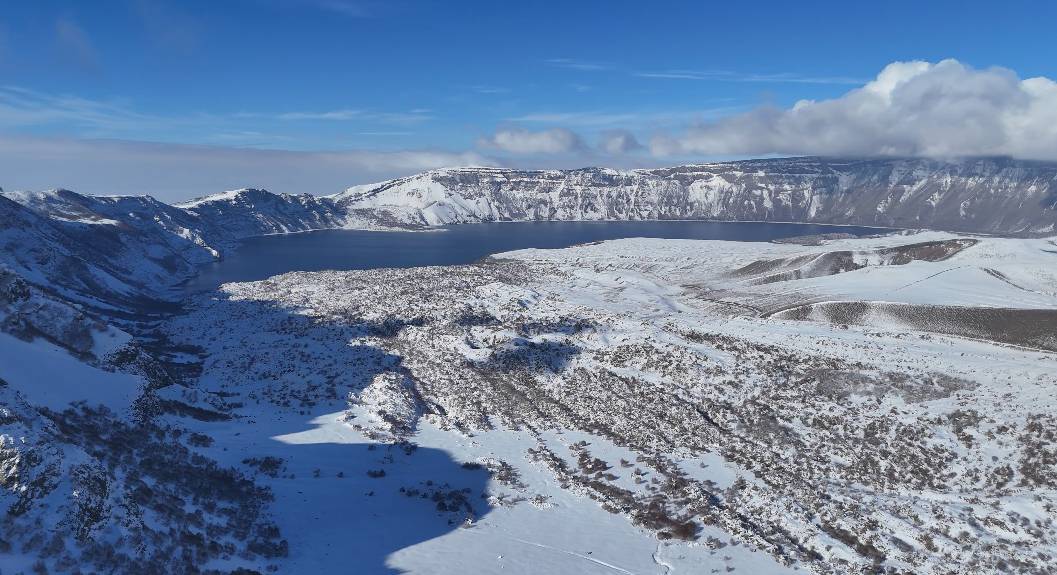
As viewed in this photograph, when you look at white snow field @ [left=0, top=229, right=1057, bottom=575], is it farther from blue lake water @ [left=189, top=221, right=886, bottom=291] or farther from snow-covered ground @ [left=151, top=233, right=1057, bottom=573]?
blue lake water @ [left=189, top=221, right=886, bottom=291]

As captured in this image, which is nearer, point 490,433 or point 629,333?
point 490,433

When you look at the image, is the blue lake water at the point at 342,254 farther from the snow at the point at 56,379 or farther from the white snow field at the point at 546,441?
the snow at the point at 56,379

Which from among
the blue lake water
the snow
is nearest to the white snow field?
the snow

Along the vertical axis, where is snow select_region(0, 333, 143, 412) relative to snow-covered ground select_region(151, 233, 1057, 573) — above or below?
above

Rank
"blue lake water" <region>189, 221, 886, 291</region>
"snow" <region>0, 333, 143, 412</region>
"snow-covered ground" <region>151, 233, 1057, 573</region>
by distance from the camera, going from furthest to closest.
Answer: "blue lake water" <region>189, 221, 886, 291</region>, "snow" <region>0, 333, 143, 412</region>, "snow-covered ground" <region>151, 233, 1057, 573</region>

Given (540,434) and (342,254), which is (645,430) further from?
(342,254)

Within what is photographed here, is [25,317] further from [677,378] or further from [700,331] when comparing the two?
[700,331]

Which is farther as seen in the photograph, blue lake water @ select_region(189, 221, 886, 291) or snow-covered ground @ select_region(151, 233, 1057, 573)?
blue lake water @ select_region(189, 221, 886, 291)

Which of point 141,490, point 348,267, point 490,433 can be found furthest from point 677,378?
point 348,267
